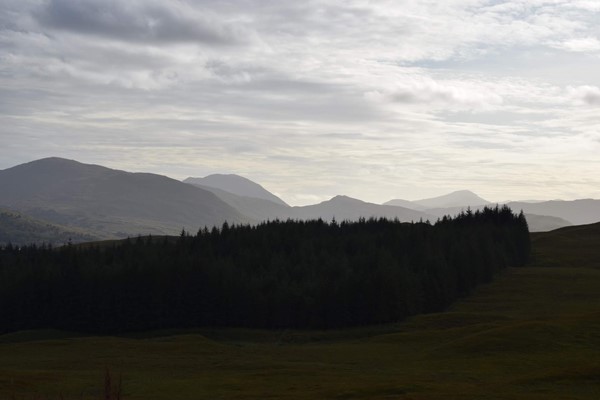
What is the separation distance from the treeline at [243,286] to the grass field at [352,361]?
262 inches

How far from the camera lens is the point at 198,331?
133625mm

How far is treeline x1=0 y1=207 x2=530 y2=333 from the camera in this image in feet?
438

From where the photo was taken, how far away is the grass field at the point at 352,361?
63125 mm

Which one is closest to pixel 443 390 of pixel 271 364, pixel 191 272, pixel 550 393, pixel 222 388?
pixel 550 393

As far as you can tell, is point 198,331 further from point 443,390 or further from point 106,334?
point 443,390

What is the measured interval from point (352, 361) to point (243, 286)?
55.6 metres

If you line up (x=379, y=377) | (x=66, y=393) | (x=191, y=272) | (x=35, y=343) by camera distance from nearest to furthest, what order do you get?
1. (x=66, y=393)
2. (x=379, y=377)
3. (x=35, y=343)
4. (x=191, y=272)

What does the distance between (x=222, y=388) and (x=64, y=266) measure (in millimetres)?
93760

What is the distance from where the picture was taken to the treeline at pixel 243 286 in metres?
134

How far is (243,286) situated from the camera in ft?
460

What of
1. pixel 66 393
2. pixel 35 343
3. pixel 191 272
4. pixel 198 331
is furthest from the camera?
pixel 191 272

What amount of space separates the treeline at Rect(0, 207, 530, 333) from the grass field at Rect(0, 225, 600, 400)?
262 inches

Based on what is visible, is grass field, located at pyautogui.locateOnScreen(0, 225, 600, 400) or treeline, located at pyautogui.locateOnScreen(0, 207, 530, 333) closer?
grass field, located at pyautogui.locateOnScreen(0, 225, 600, 400)

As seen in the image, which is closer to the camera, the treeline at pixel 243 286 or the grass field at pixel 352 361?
the grass field at pixel 352 361
